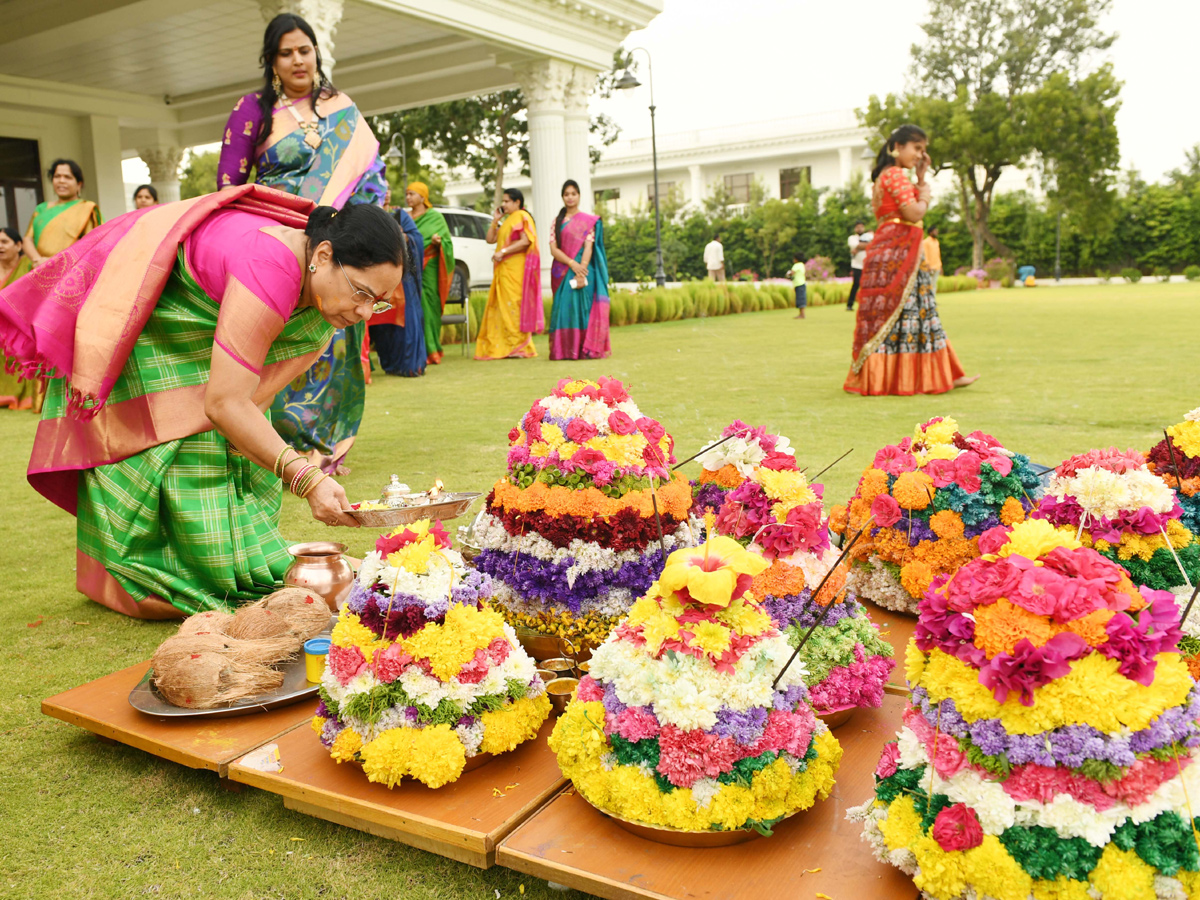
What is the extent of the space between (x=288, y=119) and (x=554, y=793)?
380 cm

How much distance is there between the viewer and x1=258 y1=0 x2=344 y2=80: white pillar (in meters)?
11.0

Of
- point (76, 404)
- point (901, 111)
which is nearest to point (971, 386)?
point (76, 404)

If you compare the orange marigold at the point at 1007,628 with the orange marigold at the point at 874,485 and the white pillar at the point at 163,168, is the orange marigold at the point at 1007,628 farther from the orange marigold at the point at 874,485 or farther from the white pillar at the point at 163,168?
the white pillar at the point at 163,168

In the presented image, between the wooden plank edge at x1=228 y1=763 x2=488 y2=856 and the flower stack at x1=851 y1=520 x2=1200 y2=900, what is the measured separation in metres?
0.84

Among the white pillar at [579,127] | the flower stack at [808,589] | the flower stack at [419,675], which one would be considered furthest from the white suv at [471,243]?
the flower stack at [419,675]

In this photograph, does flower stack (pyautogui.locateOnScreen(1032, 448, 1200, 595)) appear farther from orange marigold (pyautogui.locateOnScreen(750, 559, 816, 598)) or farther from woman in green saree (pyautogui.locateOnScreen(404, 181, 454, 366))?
woman in green saree (pyautogui.locateOnScreen(404, 181, 454, 366))

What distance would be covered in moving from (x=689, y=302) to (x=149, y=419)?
1714 cm

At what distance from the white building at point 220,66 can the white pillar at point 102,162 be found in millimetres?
22

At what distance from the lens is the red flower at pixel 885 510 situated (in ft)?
10.2

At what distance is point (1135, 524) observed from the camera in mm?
2674

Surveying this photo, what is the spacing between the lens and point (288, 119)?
4824 mm

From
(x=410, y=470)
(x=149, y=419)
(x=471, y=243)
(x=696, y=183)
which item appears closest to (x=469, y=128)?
(x=471, y=243)

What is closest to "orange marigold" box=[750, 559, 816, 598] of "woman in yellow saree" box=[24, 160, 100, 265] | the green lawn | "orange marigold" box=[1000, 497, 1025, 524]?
the green lawn

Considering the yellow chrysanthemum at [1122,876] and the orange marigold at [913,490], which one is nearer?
the yellow chrysanthemum at [1122,876]
